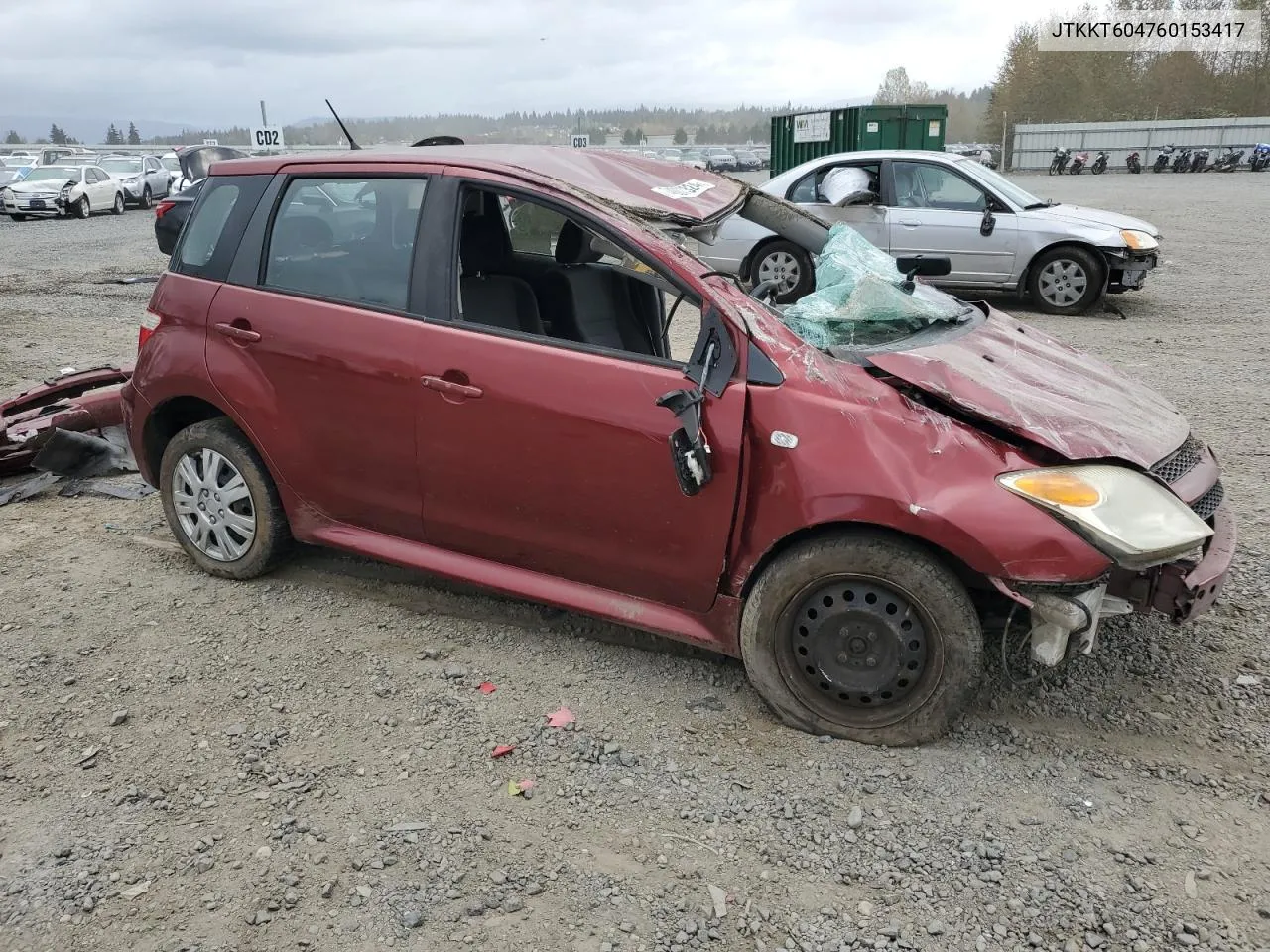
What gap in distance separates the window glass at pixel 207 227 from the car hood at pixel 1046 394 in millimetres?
2718

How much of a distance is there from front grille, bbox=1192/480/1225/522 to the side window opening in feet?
5.79

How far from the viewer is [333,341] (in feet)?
11.7

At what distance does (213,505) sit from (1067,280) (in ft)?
28.7

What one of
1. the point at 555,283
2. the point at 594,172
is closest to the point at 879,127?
the point at 555,283

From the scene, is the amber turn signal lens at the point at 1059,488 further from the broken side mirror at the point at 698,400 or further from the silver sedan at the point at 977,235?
the silver sedan at the point at 977,235

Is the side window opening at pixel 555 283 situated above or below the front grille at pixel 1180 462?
above

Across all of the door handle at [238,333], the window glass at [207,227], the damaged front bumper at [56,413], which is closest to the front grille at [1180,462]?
the door handle at [238,333]

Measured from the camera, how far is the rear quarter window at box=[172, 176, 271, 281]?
154 inches

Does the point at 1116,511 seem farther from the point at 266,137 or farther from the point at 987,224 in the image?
the point at 266,137

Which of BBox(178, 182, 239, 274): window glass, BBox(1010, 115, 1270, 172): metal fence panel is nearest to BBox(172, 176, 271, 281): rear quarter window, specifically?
BBox(178, 182, 239, 274): window glass

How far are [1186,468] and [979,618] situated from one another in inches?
38.7

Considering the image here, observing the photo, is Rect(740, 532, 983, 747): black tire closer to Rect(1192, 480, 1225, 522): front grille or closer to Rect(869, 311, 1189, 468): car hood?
Rect(869, 311, 1189, 468): car hood

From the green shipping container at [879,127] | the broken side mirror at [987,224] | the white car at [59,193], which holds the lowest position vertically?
the broken side mirror at [987,224]

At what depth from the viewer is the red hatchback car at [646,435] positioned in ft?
9.18
